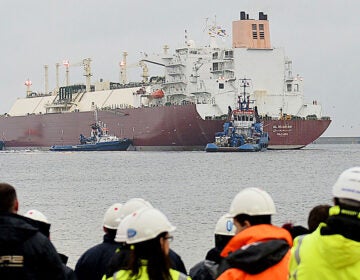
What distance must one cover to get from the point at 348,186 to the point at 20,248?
1.48m

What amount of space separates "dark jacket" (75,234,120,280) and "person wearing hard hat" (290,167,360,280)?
5.08 feet

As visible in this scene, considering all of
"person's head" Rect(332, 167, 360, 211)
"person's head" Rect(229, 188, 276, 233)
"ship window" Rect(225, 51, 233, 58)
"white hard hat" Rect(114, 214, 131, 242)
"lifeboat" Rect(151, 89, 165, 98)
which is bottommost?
"white hard hat" Rect(114, 214, 131, 242)

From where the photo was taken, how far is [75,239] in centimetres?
1830

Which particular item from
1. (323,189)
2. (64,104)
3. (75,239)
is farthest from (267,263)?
(64,104)

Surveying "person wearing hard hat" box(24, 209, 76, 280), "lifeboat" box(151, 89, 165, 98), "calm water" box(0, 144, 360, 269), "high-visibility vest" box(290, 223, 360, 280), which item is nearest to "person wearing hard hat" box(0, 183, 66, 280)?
"person wearing hard hat" box(24, 209, 76, 280)

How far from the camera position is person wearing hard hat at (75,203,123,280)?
5.55 meters

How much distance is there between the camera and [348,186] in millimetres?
4234

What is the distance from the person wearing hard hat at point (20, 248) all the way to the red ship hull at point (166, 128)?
60.0 meters

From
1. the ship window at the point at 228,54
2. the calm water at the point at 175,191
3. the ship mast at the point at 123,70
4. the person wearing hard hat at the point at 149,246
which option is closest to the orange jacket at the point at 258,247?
the person wearing hard hat at the point at 149,246

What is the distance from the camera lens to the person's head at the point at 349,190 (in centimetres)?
422

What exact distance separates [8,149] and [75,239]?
76.7 metres

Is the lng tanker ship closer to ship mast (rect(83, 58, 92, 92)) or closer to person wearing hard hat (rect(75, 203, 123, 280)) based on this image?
ship mast (rect(83, 58, 92, 92))

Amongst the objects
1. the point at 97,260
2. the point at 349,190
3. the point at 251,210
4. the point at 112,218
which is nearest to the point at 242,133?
the point at 97,260

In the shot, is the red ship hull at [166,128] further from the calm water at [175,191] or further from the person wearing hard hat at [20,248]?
the person wearing hard hat at [20,248]
